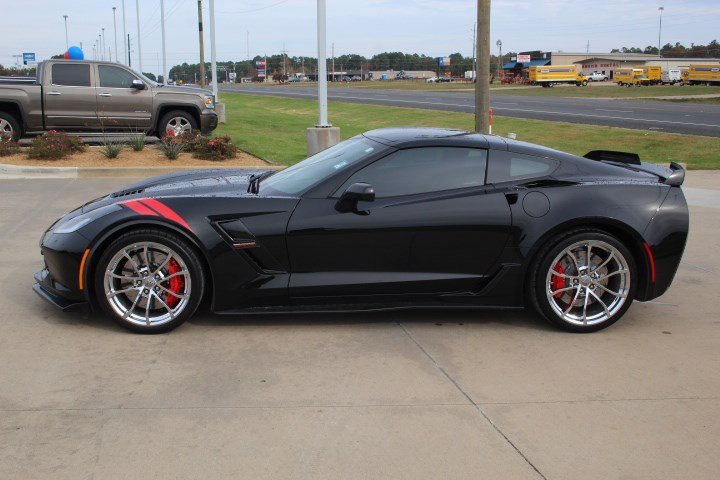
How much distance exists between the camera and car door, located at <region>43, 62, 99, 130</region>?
15.6 m

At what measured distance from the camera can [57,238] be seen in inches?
210

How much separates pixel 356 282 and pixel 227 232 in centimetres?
95

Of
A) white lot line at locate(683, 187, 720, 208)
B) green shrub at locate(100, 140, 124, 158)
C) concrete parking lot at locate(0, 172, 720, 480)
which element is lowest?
concrete parking lot at locate(0, 172, 720, 480)

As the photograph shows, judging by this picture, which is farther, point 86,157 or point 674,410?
point 86,157

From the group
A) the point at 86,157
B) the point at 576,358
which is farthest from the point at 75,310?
the point at 86,157

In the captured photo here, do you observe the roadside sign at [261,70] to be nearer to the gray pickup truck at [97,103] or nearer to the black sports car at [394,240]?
the gray pickup truck at [97,103]

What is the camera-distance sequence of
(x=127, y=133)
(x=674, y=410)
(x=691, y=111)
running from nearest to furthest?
(x=674, y=410) < (x=127, y=133) < (x=691, y=111)

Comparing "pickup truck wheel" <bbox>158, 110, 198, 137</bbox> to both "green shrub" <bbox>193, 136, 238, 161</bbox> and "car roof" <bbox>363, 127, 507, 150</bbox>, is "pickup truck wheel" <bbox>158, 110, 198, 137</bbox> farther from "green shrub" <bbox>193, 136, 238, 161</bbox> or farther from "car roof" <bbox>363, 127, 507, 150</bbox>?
"car roof" <bbox>363, 127, 507, 150</bbox>

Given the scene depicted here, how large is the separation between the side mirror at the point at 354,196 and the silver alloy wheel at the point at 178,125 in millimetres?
11461

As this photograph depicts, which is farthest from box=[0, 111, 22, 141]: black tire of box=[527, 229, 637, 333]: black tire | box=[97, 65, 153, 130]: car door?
box=[527, 229, 637, 333]: black tire

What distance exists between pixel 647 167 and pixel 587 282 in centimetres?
124

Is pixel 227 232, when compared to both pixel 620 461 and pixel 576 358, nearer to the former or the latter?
pixel 576 358

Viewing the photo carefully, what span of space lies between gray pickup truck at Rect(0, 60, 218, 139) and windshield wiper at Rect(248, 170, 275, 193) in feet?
32.8

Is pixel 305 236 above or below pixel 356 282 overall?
above
